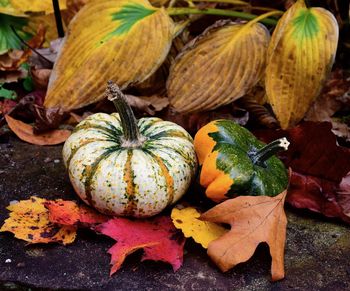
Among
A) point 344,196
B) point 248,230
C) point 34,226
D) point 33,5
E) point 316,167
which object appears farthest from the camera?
point 33,5

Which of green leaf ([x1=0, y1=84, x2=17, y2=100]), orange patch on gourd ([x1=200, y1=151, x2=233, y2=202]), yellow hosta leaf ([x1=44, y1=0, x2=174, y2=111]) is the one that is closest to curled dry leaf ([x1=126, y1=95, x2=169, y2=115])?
yellow hosta leaf ([x1=44, y1=0, x2=174, y2=111])

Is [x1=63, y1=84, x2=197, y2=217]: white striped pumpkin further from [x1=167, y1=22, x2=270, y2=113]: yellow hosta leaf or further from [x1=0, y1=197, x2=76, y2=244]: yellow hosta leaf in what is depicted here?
[x1=167, y1=22, x2=270, y2=113]: yellow hosta leaf

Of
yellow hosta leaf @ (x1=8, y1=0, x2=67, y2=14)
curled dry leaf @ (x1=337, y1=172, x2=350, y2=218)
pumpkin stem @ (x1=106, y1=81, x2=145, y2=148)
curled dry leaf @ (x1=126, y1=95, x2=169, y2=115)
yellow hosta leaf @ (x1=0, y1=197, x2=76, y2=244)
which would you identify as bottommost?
curled dry leaf @ (x1=126, y1=95, x2=169, y2=115)

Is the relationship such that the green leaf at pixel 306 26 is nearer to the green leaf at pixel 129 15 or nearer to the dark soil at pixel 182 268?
the green leaf at pixel 129 15

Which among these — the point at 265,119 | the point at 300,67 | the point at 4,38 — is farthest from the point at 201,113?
the point at 4,38

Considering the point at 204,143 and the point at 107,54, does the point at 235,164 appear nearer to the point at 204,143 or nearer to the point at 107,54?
the point at 204,143

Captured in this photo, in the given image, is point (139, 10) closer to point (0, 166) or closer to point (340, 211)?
point (0, 166)

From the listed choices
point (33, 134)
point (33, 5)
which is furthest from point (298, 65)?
point (33, 5)
